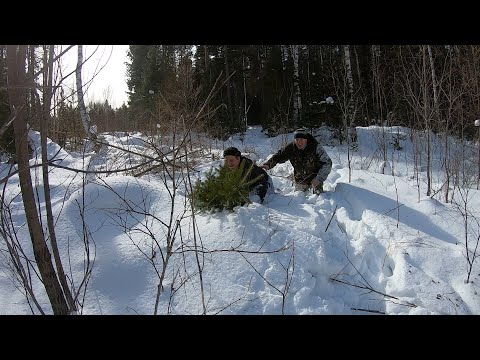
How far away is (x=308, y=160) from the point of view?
523cm

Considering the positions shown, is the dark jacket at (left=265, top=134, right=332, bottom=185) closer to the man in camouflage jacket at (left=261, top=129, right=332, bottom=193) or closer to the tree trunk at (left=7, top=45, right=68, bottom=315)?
the man in camouflage jacket at (left=261, top=129, right=332, bottom=193)

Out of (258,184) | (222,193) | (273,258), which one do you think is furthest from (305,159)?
(273,258)

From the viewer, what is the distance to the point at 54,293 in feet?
6.46

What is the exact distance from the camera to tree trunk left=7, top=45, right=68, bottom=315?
1.55m

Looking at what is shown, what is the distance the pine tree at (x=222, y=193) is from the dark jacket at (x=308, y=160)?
1.53 meters

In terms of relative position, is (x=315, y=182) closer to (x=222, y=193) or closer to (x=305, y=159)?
(x=305, y=159)

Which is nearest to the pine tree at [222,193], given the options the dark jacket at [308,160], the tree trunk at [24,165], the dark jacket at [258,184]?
the dark jacket at [258,184]

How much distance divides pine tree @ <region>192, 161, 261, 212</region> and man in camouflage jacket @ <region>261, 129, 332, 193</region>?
135 centimetres

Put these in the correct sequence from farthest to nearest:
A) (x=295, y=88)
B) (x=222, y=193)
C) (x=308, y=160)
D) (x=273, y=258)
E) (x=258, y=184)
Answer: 1. (x=295, y=88)
2. (x=308, y=160)
3. (x=258, y=184)
4. (x=222, y=193)
5. (x=273, y=258)

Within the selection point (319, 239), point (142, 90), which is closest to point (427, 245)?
point (319, 239)

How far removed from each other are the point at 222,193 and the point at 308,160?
6.52 ft
